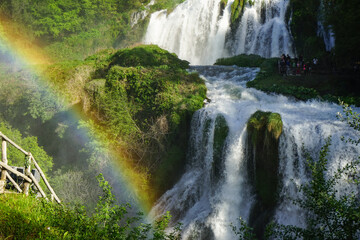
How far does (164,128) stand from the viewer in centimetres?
1612

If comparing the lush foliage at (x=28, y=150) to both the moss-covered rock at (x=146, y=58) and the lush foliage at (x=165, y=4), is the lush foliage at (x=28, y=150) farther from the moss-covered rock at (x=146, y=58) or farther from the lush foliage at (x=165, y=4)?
the lush foliage at (x=165, y=4)

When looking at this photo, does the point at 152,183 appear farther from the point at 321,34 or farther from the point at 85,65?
the point at 321,34

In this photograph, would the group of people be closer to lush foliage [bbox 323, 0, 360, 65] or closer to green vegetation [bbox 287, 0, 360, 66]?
green vegetation [bbox 287, 0, 360, 66]

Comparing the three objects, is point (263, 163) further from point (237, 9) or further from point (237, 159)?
point (237, 9)

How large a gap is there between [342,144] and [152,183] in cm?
945

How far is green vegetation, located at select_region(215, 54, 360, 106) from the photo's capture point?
609 inches

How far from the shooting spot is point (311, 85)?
1703 centimetres

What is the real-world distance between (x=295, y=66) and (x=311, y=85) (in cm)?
306

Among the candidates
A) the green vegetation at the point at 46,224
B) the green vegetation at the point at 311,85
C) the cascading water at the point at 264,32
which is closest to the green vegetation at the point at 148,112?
the green vegetation at the point at 311,85

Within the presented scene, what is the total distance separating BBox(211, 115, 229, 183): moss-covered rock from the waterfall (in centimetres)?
1576

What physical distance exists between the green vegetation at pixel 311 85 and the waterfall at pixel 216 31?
8.03 m

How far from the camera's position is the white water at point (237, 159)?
1091 centimetres

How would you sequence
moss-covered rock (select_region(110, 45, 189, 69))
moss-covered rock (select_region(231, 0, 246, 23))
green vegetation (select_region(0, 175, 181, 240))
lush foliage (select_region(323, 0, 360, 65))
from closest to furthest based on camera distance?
green vegetation (select_region(0, 175, 181, 240)) → lush foliage (select_region(323, 0, 360, 65)) → moss-covered rock (select_region(110, 45, 189, 69)) → moss-covered rock (select_region(231, 0, 246, 23))

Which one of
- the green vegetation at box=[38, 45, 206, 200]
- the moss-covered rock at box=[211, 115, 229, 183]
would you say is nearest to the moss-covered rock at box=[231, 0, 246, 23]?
the green vegetation at box=[38, 45, 206, 200]
